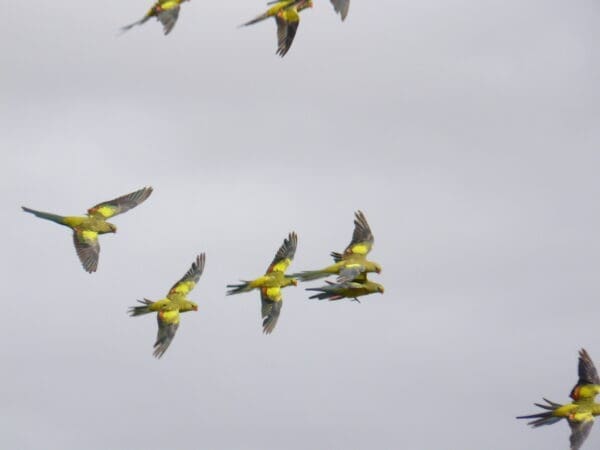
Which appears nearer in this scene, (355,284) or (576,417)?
(576,417)

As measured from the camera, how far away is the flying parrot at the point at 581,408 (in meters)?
73.8

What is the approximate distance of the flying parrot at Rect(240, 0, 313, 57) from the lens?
8425 centimetres

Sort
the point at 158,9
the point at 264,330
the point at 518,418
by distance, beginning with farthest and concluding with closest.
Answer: the point at 264,330 → the point at 158,9 → the point at 518,418

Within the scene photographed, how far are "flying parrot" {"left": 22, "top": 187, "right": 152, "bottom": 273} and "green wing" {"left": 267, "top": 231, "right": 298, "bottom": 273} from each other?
5.84 meters

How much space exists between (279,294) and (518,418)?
1744 centimetres

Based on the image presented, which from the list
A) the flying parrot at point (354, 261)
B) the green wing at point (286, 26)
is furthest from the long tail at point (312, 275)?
the green wing at point (286, 26)

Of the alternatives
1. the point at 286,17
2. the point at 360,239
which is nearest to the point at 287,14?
the point at 286,17

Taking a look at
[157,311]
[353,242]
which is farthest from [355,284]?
[157,311]

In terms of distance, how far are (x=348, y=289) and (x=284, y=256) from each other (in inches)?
252

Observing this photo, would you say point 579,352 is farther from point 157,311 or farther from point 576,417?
point 157,311

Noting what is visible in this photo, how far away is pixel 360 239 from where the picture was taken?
83438 millimetres

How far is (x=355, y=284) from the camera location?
3196 inches

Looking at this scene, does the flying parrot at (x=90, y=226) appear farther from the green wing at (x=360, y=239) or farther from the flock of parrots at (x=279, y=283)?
the green wing at (x=360, y=239)

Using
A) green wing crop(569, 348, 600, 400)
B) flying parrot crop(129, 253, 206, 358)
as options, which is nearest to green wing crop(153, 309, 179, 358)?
flying parrot crop(129, 253, 206, 358)
